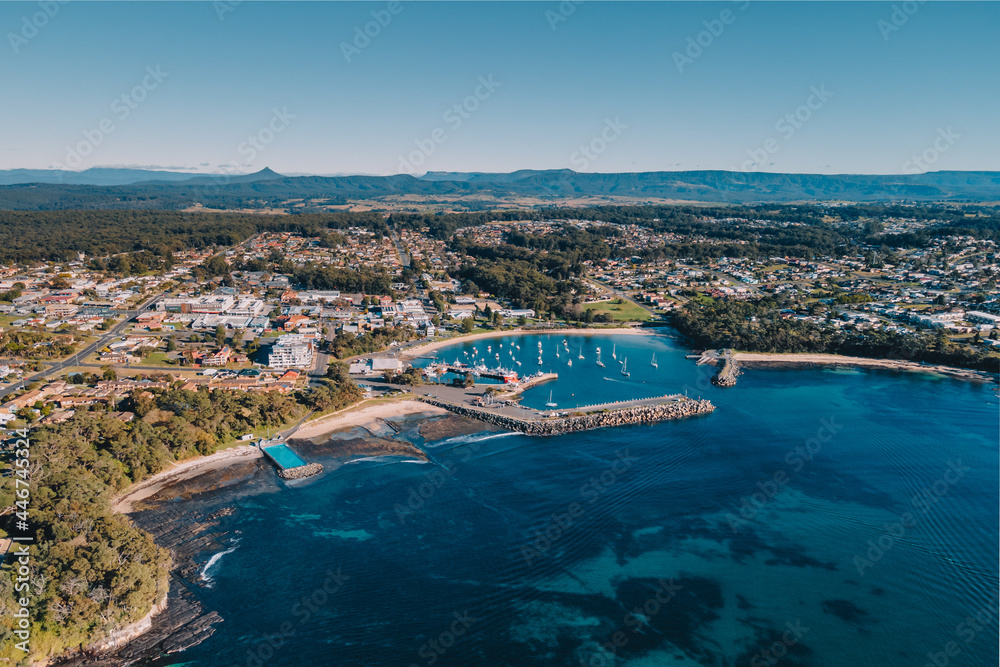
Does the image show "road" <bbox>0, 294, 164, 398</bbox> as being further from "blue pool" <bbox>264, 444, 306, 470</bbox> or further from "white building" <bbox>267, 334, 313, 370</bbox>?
"blue pool" <bbox>264, 444, 306, 470</bbox>

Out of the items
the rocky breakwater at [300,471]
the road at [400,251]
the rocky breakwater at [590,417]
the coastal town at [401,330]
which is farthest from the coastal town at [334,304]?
the rocky breakwater at [300,471]

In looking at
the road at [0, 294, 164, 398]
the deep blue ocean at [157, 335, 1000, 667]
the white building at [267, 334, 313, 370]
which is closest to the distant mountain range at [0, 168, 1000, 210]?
the road at [0, 294, 164, 398]

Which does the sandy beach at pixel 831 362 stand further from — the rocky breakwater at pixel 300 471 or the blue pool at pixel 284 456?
the blue pool at pixel 284 456

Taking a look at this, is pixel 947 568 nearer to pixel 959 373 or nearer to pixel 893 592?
pixel 893 592

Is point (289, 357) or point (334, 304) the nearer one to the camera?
point (289, 357)

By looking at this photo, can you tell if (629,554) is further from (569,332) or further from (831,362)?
(569,332)

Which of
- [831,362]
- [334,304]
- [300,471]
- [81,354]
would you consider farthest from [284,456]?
[831,362]
